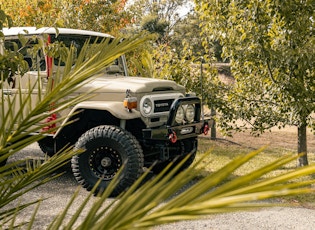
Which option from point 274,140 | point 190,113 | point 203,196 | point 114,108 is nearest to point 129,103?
point 114,108

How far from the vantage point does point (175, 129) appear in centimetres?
576

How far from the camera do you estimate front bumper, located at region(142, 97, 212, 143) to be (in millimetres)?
5613

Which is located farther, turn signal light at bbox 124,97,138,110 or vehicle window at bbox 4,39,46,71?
turn signal light at bbox 124,97,138,110

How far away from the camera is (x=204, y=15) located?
25.1 ft

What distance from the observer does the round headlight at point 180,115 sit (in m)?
5.96

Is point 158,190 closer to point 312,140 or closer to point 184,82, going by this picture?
point 184,82

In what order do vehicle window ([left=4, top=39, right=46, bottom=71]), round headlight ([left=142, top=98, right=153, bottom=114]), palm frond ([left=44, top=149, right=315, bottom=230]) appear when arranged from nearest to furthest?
palm frond ([left=44, top=149, right=315, bottom=230]), vehicle window ([left=4, top=39, right=46, bottom=71]), round headlight ([left=142, top=98, right=153, bottom=114])

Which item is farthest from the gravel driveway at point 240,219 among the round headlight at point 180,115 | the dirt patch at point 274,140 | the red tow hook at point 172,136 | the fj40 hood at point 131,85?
the dirt patch at point 274,140

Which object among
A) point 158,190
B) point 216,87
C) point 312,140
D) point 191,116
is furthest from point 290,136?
point 158,190

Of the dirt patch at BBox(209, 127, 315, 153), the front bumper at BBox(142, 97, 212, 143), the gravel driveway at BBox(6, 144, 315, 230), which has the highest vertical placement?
the front bumper at BBox(142, 97, 212, 143)

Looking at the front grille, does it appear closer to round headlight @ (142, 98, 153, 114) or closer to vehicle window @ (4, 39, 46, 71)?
round headlight @ (142, 98, 153, 114)

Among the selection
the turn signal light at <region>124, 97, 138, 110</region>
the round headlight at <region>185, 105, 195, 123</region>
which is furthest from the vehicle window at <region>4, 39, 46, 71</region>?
the round headlight at <region>185, 105, 195, 123</region>

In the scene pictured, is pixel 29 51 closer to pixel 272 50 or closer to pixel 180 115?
pixel 180 115

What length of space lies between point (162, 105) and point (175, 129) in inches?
16.3
